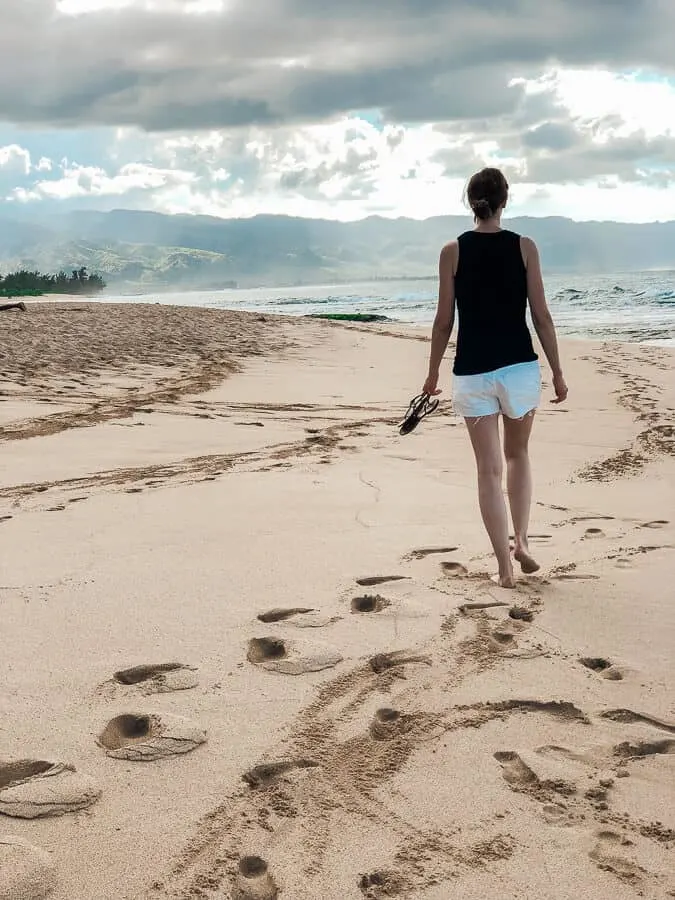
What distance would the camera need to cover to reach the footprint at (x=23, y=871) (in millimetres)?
1787

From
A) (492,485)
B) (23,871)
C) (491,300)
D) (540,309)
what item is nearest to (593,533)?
(492,485)

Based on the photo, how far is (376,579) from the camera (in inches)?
145

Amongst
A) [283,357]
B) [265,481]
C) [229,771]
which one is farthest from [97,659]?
[283,357]

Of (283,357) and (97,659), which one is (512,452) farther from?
(283,357)

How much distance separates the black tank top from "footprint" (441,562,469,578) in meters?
0.94

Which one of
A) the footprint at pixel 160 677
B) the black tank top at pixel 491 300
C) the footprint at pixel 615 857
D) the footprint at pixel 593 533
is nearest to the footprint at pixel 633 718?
the footprint at pixel 615 857

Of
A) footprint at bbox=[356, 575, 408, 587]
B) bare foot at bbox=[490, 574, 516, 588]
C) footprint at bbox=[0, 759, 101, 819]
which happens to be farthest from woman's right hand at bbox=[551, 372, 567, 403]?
footprint at bbox=[0, 759, 101, 819]

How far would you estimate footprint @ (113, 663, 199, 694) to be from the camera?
2699mm

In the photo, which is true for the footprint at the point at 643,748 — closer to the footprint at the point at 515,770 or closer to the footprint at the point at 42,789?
the footprint at the point at 515,770

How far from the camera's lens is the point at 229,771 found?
7.39 feet

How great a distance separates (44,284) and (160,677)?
63903mm

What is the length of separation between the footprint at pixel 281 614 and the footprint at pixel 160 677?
48 cm

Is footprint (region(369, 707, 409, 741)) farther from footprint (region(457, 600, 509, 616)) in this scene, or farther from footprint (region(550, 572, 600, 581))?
footprint (region(550, 572, 600, 581))

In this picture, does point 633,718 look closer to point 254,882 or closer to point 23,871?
point 254,882
